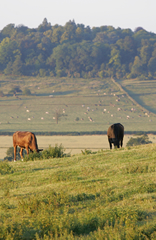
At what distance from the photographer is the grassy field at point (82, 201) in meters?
6.47

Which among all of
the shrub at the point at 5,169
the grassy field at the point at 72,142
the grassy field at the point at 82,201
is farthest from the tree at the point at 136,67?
the grassy field at the point at 82,201

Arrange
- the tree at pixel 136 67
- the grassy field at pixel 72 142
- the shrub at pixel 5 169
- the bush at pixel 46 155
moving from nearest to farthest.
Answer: the shrub at pixel 5 169 < the bush at pixel 46 155 < the grassy field at pixel 72 142 < the tree at pixel 136 67

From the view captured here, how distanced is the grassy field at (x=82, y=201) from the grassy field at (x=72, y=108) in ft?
247

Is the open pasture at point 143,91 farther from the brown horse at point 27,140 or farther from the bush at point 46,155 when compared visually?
the bush at point 46,155

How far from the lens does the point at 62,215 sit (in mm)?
7199

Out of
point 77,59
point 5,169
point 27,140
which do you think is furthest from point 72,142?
point 77,59

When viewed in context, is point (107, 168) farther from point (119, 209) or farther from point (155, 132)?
point (155, 132)

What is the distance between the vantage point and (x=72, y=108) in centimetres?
11544

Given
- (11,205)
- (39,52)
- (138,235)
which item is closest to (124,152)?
(11,205)

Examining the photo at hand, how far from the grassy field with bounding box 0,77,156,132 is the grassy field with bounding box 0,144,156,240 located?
2960 inches

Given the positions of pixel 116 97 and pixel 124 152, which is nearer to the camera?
pixel 124 152

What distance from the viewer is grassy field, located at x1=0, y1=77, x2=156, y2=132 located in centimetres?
9688

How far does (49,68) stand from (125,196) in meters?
173

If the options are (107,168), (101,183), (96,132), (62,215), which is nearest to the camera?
(62,215)
